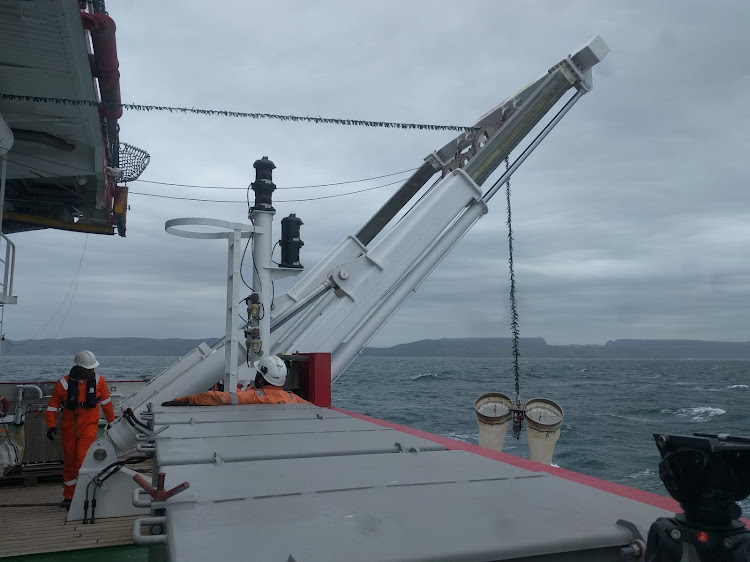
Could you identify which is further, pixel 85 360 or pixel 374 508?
pixel 85 360

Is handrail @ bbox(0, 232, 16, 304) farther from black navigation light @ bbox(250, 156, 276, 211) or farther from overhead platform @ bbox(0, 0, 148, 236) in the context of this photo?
black navigation light @ bbox(250, 156, 276, 211)

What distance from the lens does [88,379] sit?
639 centimetres

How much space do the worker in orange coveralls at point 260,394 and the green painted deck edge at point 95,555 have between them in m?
1.27

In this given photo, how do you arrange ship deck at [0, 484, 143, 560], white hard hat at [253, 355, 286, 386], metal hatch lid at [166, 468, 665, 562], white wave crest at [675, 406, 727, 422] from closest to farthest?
metal hatch lid at [166, 468, 665, 562], ship deck at [0, 484, 143, 560], white hard hat at [253, 355, 286, 386], white wave crest at [675, 406, 727, 422]

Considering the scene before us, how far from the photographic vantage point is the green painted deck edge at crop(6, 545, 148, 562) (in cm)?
442

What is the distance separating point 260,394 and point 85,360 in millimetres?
2037

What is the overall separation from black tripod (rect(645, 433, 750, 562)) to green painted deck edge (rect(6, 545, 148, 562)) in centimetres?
408

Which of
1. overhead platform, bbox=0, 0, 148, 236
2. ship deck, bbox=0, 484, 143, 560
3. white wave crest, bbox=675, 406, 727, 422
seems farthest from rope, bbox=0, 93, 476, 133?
white wave crest, bbox=675, 406, 727, 422

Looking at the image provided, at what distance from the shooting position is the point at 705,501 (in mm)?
1438

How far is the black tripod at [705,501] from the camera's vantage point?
1.41 meters

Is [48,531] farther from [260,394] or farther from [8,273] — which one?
[8,273]

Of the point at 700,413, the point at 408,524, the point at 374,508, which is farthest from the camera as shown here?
the point at 700,413

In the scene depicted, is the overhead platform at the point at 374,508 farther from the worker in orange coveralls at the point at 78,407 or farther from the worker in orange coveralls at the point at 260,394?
the worker in orange coveralls at the point at 78,407

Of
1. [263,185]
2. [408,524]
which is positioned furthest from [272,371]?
[408,524]
